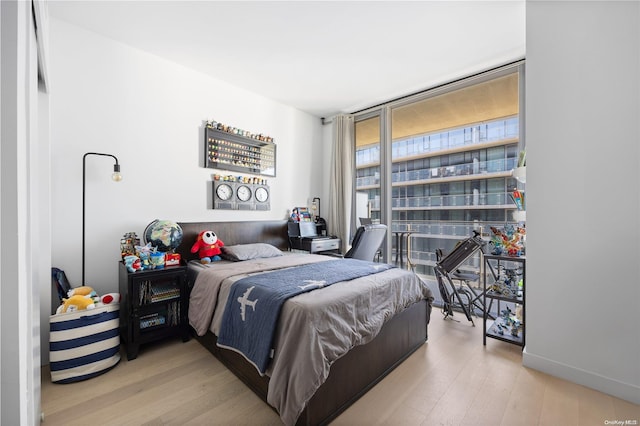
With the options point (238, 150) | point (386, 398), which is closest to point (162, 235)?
point (238, 150)

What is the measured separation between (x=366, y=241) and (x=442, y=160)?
1617 mm

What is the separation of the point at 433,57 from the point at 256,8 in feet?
6.03

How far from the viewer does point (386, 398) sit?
1.69 metres

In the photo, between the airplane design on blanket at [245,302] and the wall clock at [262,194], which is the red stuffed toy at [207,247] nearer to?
the wall clock at [262,194]

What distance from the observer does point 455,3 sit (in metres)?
2.14

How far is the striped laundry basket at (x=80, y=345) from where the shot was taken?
1.85 metres

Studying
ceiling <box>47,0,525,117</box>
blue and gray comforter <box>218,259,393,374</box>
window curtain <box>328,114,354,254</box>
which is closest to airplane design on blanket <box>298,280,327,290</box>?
blue and gray comforter <box>218,259,393,374</box>

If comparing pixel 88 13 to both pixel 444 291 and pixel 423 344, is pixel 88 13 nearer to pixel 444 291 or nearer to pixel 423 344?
pixel 423 344

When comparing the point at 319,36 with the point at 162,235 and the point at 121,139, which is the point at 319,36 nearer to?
the point at 121,139

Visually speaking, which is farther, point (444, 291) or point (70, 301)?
point (444, 291)

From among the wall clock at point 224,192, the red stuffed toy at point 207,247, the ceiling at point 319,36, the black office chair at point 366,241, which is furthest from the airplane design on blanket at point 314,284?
the ceiling at point 319,36

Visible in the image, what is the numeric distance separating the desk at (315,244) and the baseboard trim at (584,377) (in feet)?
7.74

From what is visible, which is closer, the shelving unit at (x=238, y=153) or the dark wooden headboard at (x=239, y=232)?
the dark wooden headboard at (x=239, y=232)

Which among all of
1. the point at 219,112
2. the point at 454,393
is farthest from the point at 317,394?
the point at 219,112
